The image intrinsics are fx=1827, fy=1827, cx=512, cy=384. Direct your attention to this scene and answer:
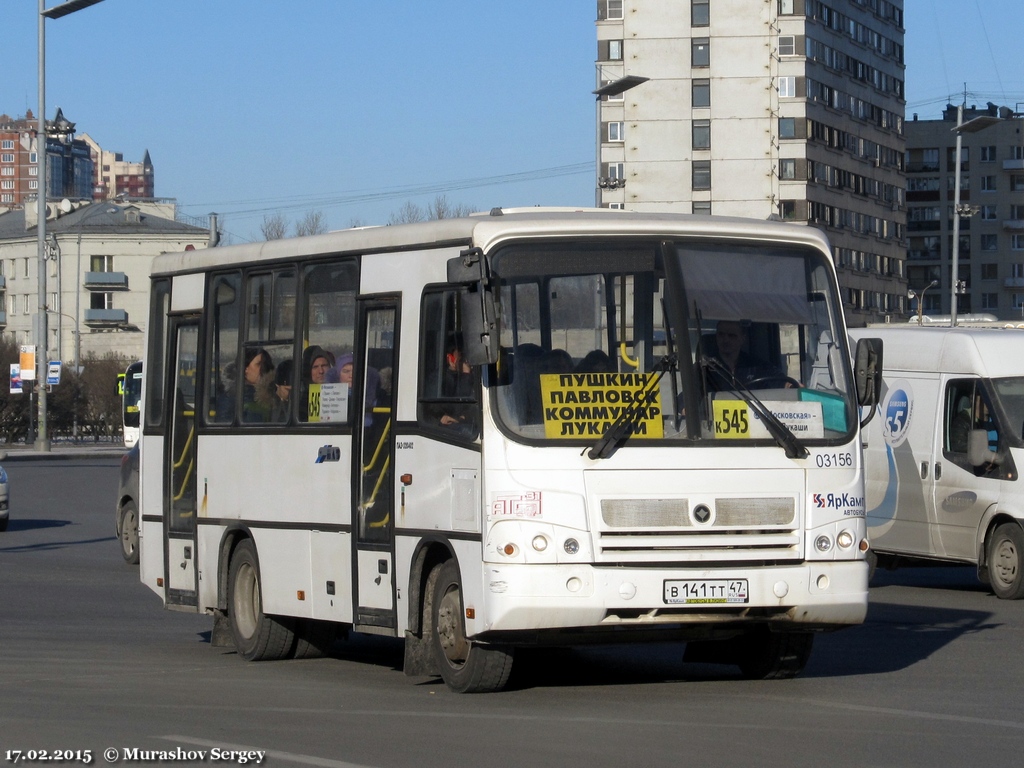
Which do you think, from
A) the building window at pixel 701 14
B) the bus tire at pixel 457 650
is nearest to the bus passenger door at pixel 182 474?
the bus tire at pixel 457 650

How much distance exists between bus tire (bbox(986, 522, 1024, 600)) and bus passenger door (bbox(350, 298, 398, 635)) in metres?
8.21

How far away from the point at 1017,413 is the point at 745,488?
823 centimetres

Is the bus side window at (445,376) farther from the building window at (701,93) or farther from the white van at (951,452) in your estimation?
the building window at (701,93)

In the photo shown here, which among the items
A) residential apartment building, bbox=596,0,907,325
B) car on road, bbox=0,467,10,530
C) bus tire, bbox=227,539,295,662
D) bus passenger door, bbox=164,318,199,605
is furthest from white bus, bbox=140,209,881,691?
residential apartment building, bbox=596,0,907,325

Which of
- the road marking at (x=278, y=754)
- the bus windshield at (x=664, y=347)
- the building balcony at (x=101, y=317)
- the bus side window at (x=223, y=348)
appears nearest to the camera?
the road marking at (x=278, y=754)

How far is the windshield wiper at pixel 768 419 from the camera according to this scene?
1041 cm

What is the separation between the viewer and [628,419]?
10.2 metres

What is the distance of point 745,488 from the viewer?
405 inches

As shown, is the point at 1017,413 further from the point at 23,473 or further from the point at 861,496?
the point at 23,473

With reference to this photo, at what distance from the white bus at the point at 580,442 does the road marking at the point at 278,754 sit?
5.89 feet

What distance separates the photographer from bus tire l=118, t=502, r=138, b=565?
22.2 meters

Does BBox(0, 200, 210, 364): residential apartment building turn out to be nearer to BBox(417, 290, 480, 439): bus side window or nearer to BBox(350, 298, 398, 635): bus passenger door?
BBox(350, 298, 398, 635): bus passenger door

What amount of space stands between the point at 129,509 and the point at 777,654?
13.2 metres

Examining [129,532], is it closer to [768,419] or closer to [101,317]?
[768,419]
